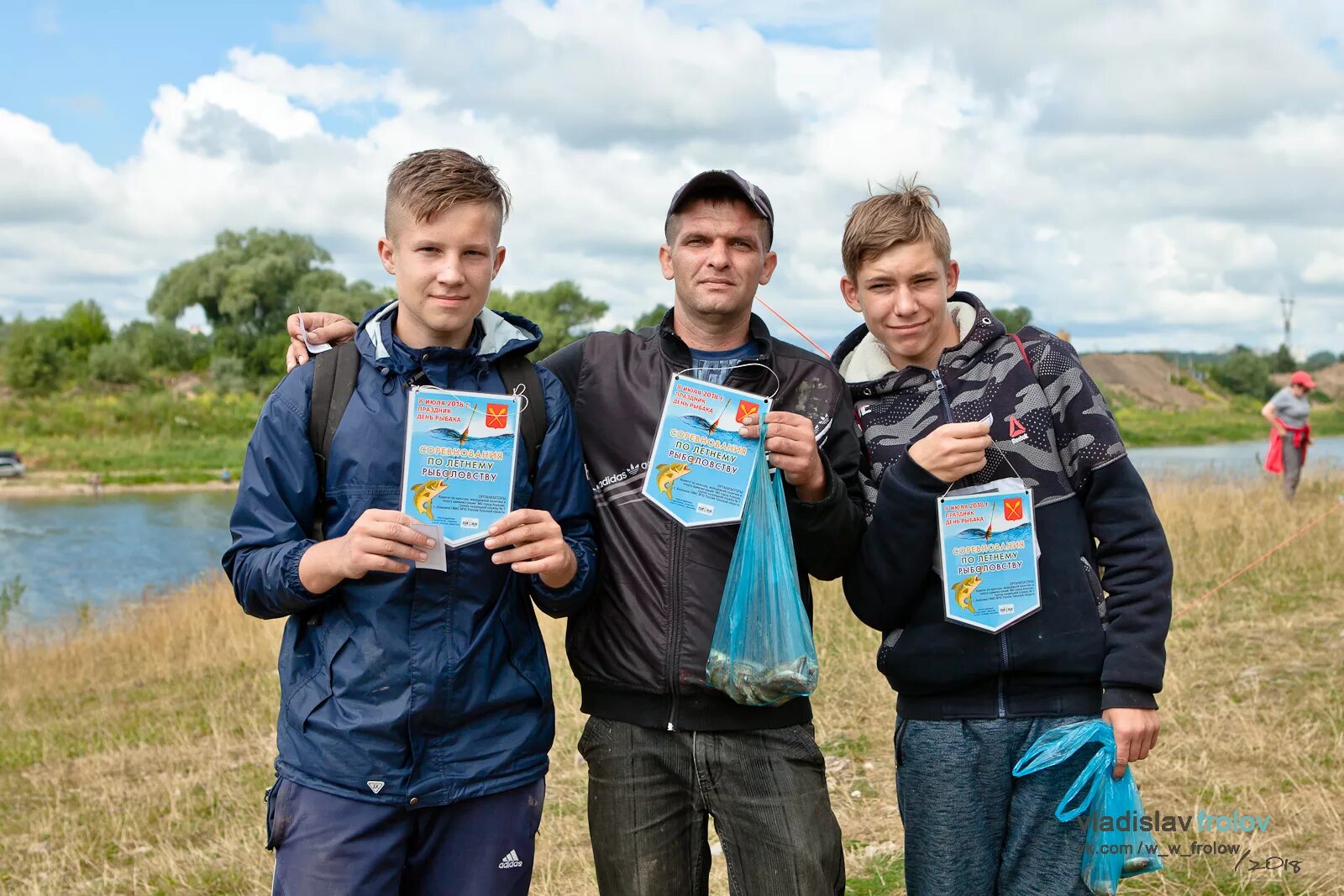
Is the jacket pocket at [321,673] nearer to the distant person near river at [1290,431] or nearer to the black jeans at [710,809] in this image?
the black jeans at [710,809]

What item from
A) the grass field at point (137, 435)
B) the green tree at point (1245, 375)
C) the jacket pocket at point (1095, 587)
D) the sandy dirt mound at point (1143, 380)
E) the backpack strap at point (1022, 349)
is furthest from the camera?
the green tree at point (1245, 375)

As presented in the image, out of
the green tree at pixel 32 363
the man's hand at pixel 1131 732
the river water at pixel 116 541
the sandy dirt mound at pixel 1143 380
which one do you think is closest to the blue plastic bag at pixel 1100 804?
the man's hand at pixel 1131 732

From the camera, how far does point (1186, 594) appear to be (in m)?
8.58

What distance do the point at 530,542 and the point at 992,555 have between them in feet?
3.40

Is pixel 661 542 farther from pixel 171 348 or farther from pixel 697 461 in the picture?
pixel 171 348

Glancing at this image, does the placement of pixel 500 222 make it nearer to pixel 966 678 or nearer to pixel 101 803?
pixel 966 678

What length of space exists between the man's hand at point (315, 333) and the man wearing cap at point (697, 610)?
12mm

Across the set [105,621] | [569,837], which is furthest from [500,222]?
[105,621]

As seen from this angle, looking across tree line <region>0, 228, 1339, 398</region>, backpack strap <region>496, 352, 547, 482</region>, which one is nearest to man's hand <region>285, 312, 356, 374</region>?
backpack strap <region>496, 352, 547, 482</region>

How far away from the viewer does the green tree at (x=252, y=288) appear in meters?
59.1

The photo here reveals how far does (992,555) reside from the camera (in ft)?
8.11

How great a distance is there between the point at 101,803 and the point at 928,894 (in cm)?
489

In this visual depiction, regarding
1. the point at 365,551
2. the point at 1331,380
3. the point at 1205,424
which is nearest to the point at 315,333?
the point at 365,551

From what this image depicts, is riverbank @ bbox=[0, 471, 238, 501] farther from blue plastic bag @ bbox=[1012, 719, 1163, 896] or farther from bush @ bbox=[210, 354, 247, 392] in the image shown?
blue plastic bag @ bbox=[1012, 719, 1163, 896]
